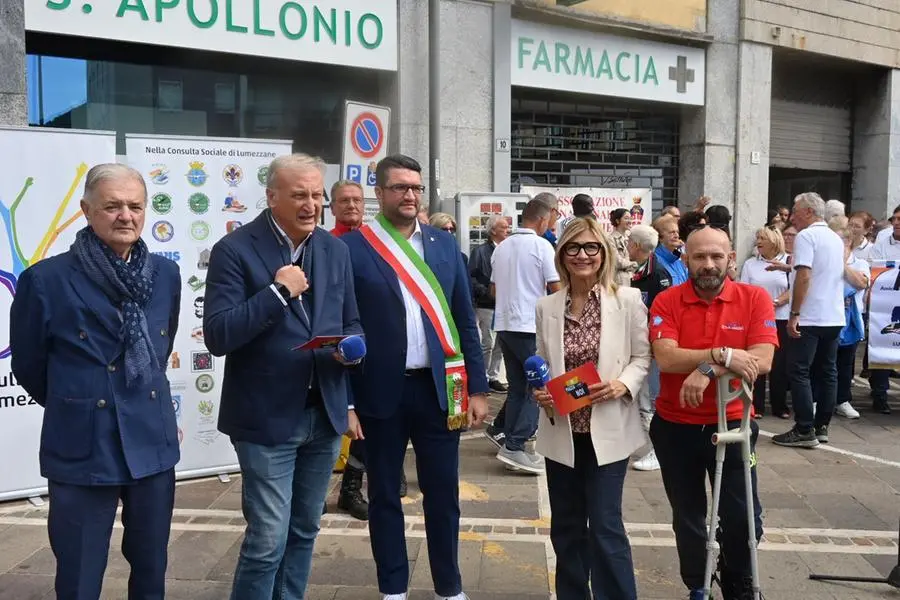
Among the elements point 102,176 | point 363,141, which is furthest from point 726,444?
point 363,141

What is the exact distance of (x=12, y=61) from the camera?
24.8 ft

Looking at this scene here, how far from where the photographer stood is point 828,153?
14.9 metres

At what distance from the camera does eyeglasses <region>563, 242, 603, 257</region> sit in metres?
3.32

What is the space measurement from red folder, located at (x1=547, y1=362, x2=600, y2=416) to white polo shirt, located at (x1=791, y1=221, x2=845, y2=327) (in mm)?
4144

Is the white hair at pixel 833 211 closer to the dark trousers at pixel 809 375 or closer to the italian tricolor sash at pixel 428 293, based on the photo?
the dark trousers at pixel 809 375

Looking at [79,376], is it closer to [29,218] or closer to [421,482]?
[421,482]

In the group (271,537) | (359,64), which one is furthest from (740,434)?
(359,64)

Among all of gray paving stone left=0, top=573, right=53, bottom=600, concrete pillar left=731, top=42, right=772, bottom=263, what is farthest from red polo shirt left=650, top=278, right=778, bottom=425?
concrete pillar left=731, top=42, right=772, bottom=263

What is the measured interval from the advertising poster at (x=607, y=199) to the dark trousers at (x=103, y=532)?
334 inches

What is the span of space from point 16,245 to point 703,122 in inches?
401

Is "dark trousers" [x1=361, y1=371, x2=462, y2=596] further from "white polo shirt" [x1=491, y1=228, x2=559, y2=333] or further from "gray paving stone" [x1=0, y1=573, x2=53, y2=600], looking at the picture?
"white polo shirt" [x1=491, y1=228, x2=559, y2=333]

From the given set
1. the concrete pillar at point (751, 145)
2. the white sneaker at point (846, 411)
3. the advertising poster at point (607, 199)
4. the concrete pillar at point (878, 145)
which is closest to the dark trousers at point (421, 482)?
the white sneaker at point (846, 411)

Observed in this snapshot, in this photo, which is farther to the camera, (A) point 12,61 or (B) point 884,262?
(B) point 884,262

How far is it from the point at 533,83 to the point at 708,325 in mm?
8049
